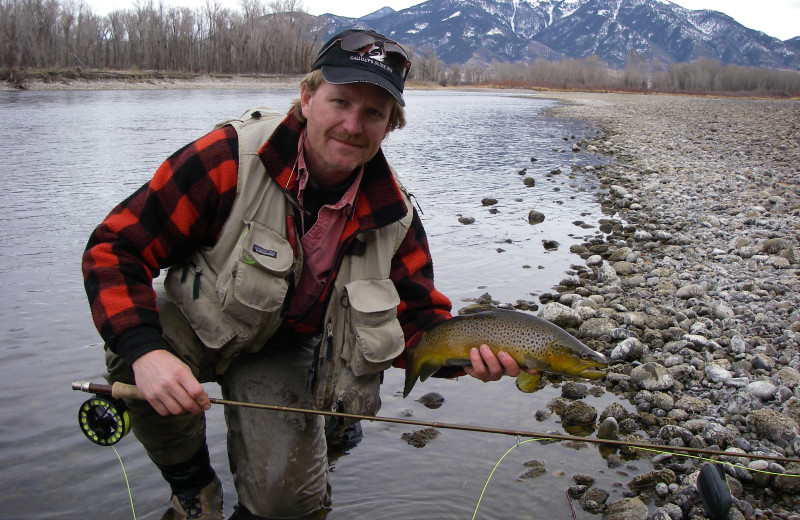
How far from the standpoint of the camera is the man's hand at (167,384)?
238cm

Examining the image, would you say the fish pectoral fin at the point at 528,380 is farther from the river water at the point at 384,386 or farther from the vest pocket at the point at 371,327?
the river water at the point at 384,386

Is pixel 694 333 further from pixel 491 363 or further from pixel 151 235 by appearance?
pixel 151 235

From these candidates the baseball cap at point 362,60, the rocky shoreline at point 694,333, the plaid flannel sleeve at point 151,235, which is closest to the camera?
the plaid flannel sleeve at point 151,235

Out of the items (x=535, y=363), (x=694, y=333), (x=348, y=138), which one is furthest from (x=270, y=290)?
(x=694, y=333)

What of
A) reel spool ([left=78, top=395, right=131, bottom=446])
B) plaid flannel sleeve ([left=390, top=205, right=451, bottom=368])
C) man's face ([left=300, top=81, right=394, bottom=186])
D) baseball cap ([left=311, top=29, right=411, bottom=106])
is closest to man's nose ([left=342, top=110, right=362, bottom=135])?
man's face ([left=300, top=81, right=394, bottom=186])

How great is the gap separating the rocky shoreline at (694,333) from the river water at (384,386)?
255mm

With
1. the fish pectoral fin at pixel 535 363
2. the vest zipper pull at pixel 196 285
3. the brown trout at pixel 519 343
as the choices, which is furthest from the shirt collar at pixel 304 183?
the fish pectoral fin at pixel 535 363

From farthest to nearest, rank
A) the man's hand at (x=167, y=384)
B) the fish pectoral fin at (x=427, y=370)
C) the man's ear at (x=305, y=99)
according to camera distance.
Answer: the fish pectoral fin at (x=427, y=370) < the man's ear at (x=305, y=99) < the man's hand at (x=167, y=384)

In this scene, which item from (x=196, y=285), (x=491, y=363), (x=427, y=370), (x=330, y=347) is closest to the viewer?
(x=196, y=285)

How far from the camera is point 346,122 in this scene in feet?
9.00

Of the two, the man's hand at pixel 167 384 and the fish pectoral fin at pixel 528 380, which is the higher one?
the man's hand at pixel 167 384

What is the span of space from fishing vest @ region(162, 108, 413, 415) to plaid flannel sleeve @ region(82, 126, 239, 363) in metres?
0.08

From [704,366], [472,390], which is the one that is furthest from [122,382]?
[704,366]

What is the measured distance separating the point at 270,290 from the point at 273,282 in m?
0.04
